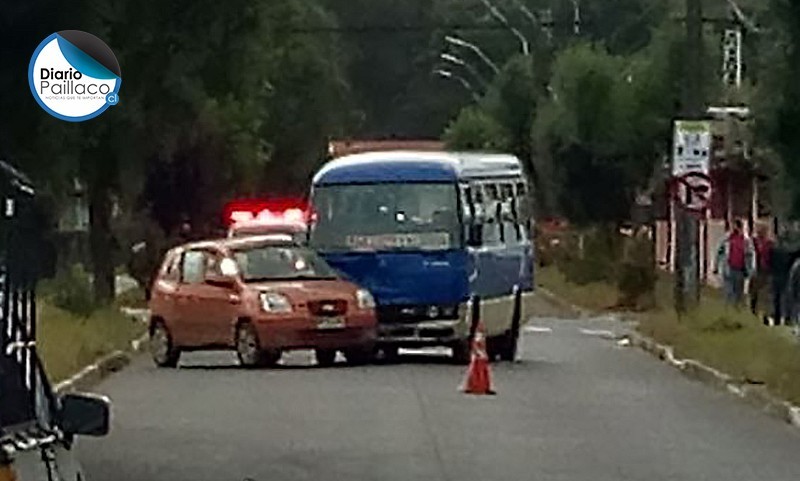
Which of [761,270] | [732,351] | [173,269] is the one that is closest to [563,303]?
[761,270]

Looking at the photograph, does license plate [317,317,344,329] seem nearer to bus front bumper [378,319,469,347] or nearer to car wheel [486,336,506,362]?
bus front bumper [378,319,469,347]

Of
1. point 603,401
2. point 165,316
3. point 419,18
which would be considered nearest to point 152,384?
point 165,316

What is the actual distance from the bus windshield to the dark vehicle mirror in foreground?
22616mm

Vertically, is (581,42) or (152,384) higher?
(581,42)

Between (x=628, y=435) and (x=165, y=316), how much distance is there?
1074 cm

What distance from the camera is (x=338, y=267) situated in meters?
29.5

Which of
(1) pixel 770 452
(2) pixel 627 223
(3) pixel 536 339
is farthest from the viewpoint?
(2) pixel 627 223

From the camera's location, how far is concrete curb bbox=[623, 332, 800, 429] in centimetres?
2061

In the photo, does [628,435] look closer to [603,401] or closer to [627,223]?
[603,401]

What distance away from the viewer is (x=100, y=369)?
26531mm

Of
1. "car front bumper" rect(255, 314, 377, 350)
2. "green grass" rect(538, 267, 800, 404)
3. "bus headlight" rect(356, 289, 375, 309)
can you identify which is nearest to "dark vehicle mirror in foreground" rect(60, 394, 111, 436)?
"green grass" rect(538, 267, 800, 404)

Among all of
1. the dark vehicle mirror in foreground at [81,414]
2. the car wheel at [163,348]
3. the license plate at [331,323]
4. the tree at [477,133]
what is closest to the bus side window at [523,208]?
the license plate at [331,323]

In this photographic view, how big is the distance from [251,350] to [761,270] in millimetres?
13820

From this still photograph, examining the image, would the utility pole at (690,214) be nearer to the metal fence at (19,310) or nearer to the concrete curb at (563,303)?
the concrete curb at (563,303)
